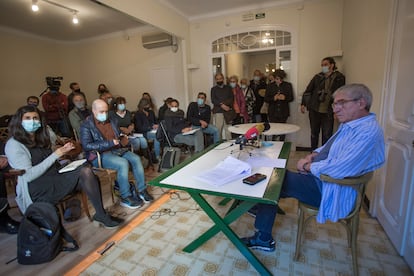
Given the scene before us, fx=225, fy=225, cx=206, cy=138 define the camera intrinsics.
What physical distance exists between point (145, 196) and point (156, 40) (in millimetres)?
3692

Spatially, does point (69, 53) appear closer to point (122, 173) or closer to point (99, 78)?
point (99, 78)

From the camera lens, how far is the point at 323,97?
334 centimetres

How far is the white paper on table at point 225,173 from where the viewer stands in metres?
1.34

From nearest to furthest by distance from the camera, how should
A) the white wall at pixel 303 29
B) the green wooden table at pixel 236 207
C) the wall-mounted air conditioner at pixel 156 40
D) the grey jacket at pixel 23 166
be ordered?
the green wooden table at pixel 236 207 < the grey jacket at pixel 23 166 < the white wall at pixel 303 29 < the wall-mounted air conditioner at pixel 156 40

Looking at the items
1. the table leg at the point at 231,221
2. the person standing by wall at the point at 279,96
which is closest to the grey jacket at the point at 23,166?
the table leg at the point at 231,221

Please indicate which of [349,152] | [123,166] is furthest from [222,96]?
[349,152]

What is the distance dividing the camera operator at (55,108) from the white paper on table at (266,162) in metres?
4.20

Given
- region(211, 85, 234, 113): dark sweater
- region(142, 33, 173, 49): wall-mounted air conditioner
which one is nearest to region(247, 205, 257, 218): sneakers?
region(211, 85, 234, 113): dark sweater

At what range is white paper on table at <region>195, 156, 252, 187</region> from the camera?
1339 millimetres

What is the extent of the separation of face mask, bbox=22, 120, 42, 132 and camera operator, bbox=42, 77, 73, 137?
2978 millimetres

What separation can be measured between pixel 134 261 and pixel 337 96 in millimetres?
1739

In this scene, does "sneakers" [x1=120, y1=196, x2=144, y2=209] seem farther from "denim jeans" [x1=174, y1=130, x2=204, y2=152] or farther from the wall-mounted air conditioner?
the wall-mounted air conditioner

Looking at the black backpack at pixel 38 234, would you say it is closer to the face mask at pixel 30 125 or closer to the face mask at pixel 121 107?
the face mask at pixel 30 125

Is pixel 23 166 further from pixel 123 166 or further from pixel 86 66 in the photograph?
pixel 86 66
